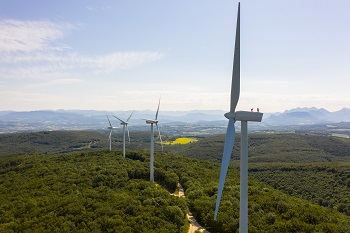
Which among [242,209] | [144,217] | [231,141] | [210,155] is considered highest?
[231,141]

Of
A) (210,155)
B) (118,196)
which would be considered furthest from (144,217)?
(210,155)

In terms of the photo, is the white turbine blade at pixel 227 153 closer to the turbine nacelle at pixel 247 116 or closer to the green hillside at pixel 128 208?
the turbine nacelle at pixel 247 116

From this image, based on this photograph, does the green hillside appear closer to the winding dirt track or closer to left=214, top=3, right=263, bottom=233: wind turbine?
the winding dirt track

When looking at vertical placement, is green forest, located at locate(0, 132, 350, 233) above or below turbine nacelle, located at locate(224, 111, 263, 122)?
below

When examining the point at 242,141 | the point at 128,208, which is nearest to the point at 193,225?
the point at 128,208

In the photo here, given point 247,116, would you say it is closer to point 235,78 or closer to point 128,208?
point 235,78

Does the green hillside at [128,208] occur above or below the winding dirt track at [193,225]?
above

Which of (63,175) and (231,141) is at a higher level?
(231,141)

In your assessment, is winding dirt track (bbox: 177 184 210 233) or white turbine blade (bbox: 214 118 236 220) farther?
winding dirt track (bbox: 177 184 210 233)

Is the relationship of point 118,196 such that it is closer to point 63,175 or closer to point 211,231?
point 211,231

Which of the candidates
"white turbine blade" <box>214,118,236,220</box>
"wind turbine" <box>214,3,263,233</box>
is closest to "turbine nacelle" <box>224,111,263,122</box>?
"wind turbine" <box>214,3,263,233</box>

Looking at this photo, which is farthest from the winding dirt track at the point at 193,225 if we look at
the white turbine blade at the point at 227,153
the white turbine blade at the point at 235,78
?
the white turbine blade at the point at 235,78
